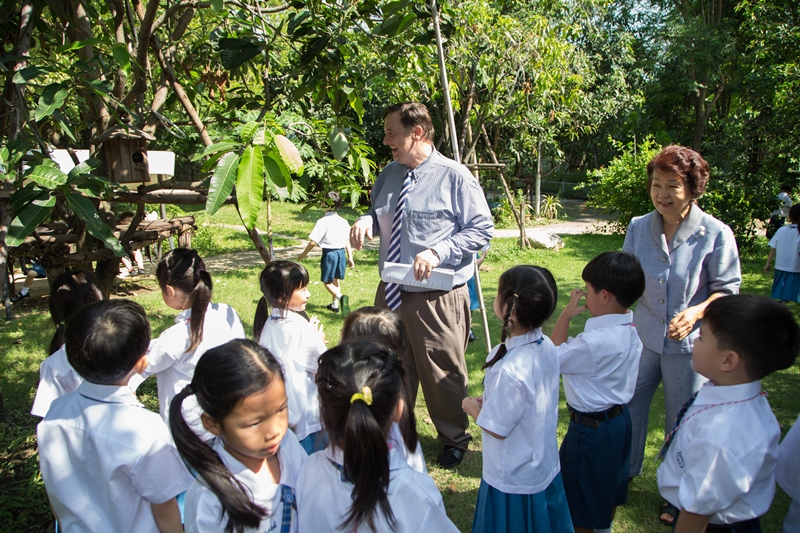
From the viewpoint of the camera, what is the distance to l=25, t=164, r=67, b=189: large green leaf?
1881mm

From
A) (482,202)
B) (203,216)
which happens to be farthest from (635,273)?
(203,216)

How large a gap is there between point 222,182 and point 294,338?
1066 millimetres

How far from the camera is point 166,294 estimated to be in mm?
2479

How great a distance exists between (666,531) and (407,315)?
A: 1608mm

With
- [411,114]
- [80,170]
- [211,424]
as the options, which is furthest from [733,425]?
[80,170]

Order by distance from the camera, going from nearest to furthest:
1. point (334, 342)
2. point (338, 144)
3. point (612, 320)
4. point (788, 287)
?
point (612, 320) < point (338, 144) < point (334, 342) < point (788, 287)

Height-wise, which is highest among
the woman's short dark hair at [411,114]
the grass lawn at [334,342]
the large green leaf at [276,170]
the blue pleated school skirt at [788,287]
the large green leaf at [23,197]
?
the woman's short dark hair at [411,114]

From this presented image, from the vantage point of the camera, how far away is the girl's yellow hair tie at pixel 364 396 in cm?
145

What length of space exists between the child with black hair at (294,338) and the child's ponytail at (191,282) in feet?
0.92

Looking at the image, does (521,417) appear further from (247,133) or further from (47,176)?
(47,176)

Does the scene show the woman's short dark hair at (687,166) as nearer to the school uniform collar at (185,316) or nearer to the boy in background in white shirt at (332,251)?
the school uniform collar at (185,316)

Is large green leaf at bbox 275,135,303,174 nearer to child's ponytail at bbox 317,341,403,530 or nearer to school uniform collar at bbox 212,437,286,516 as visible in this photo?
child's ponytail at bbox 317,341,403,530

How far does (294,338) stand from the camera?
2.63 meters

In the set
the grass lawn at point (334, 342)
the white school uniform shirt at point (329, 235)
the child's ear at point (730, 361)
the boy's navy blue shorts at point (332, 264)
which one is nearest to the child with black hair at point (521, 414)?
Result: the child's ear at point (730, 361)
